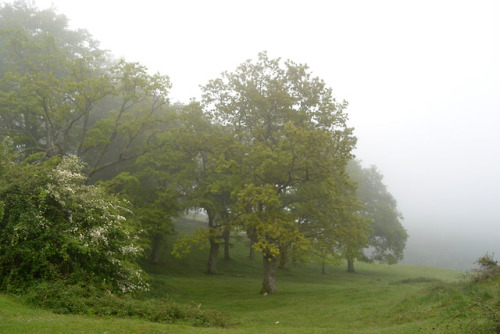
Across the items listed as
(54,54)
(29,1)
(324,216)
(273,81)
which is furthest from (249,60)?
(29,1)

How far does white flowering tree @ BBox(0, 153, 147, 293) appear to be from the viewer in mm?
12906

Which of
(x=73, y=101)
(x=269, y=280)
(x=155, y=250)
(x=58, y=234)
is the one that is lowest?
(x=269, y=280)

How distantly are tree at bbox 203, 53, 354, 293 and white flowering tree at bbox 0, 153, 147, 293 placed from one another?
847 centimetres

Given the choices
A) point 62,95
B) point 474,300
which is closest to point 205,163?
point 62,95

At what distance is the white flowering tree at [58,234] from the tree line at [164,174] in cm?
6

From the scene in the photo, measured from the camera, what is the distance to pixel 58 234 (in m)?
13.9

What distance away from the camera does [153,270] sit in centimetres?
3350

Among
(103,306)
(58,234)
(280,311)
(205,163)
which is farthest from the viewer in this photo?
(205,163)

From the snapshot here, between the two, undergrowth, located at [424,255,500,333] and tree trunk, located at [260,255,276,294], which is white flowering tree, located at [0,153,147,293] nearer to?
tree trunk, located at [260,255,276,294]

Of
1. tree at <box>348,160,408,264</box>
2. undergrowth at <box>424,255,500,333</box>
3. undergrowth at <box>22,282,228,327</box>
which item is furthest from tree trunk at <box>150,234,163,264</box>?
tree at <box>348,160,408,264</box>

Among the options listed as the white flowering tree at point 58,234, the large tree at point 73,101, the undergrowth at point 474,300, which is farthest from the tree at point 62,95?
the undergrowth at point 474,300

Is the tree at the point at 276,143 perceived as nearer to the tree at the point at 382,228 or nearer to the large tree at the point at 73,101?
the large tree at the point at 73,101

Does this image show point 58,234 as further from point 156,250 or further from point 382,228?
point 382,228

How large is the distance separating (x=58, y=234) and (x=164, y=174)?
16.4m
